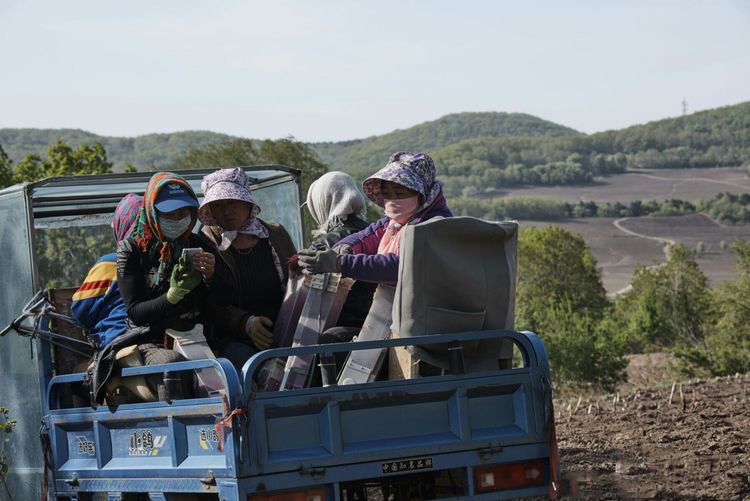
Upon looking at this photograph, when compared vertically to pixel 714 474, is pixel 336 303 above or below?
above

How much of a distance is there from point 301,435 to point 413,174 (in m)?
1.57

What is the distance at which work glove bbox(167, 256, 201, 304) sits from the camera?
5.89 metres

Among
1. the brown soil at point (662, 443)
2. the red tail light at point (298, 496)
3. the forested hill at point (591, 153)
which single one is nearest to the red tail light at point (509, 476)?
the brown soil at point (662, 443)

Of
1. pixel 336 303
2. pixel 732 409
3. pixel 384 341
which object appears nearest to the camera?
pixel 384 341

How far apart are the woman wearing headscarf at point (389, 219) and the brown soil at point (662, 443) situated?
1.56 meters

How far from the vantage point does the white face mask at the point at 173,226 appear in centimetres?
614

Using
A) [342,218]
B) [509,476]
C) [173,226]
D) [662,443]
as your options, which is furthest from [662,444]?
[173,226]

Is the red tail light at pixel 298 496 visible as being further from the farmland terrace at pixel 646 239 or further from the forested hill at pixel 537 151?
the forested hill at pixel 537 151

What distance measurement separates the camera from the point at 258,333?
Answer: 6.18 meters

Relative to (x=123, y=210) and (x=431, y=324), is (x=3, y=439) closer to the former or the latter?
(x=123, y=210)

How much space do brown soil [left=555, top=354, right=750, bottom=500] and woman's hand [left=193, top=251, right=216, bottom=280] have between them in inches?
86.4

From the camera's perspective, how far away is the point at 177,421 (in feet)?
18.1

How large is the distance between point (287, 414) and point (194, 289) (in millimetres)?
1246

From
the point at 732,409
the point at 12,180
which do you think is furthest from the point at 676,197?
the point at 732,409
